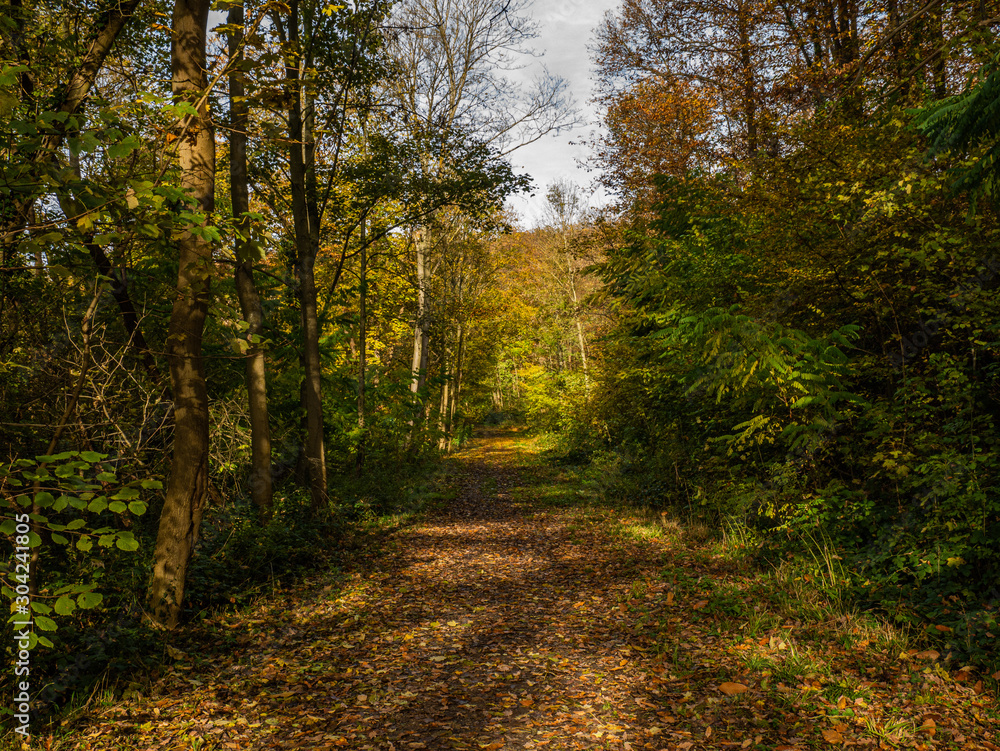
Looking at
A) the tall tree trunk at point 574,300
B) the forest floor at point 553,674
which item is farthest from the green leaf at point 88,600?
the tall tree trunk at point 574,300

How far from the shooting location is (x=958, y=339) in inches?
217

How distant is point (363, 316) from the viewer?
12984 mm

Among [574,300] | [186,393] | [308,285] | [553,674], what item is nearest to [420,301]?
[574,300]

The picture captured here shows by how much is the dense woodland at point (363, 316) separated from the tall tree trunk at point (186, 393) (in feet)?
0.10

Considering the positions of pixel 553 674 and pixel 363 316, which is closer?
pixel 553 674

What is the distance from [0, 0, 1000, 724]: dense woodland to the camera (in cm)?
392

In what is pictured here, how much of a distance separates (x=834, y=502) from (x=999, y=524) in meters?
1.51

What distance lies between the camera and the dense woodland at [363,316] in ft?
12.9

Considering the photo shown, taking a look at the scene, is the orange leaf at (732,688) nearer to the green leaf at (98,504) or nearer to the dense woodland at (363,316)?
the dense woodland at (363,316)

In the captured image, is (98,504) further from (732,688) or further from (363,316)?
(363,316)

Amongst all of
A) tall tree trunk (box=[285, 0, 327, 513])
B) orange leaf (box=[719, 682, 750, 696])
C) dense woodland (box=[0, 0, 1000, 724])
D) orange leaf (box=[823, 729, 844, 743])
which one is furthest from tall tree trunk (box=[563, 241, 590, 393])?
orange leaf (box=[823, 729, 844, 743])

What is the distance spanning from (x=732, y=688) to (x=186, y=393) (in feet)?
17.3

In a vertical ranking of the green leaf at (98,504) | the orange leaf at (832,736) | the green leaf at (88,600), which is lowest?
the orange leaf at (832,736)

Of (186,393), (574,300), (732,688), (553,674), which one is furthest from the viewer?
(574,300)
